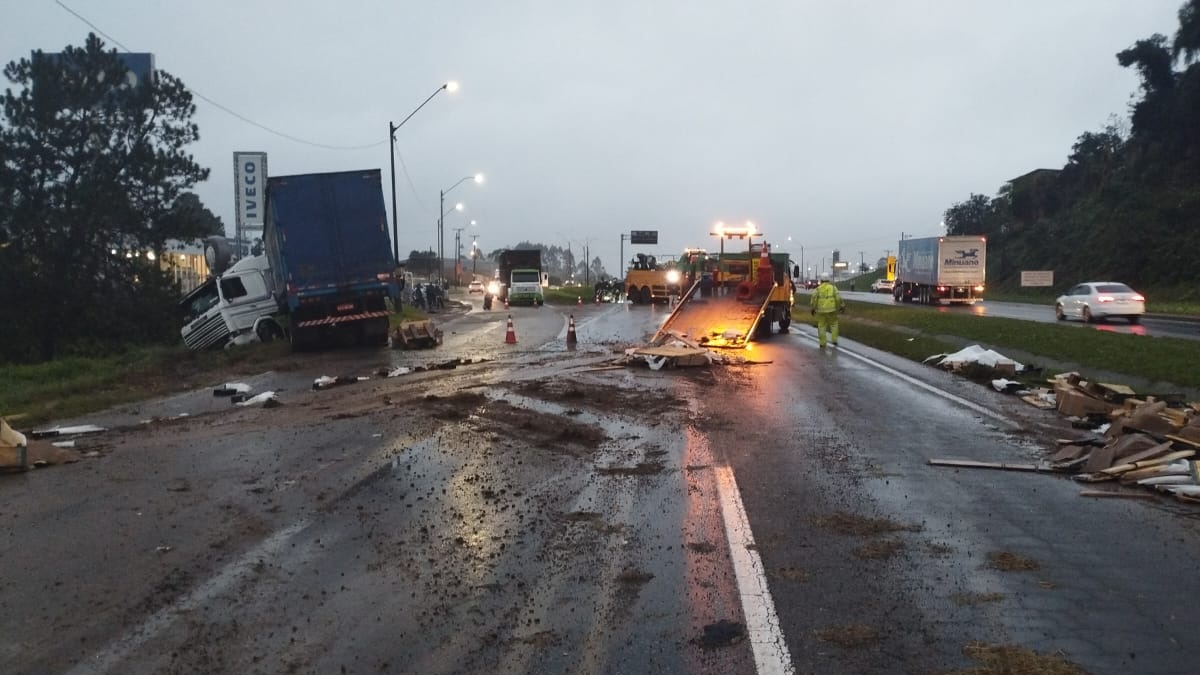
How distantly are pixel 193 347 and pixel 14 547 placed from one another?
73.9 feet

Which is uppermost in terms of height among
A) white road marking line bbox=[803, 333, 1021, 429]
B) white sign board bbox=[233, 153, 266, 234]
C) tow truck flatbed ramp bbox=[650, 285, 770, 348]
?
white sign board bbox=[233, 153, 266, 234]

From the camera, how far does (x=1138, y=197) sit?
59.7m

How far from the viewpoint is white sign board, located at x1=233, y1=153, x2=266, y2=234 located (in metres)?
49.6

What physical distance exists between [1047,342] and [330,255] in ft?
54.2

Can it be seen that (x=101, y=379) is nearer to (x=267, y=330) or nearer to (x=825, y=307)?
(x=267, y=330)

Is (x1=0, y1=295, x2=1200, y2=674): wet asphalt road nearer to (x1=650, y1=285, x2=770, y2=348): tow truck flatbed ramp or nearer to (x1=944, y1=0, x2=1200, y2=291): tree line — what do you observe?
(x1=650, y1=285, x2=770, y2=348): tow truck flatbed ramp

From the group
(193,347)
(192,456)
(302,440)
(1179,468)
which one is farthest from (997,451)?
(193,347)

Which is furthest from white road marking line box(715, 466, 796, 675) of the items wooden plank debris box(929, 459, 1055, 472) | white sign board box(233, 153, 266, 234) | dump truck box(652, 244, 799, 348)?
white sign board box(233, 153, 266, 234)

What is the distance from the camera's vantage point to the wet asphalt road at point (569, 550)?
4773mm

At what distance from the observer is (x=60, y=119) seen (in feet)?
128

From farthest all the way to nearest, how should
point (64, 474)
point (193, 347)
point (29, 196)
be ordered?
point (29, 196) < point (193, 347) < point (64, 474)

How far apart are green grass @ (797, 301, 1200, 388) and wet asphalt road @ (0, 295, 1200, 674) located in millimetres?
5131

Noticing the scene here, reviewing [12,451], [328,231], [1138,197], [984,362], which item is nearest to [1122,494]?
[984,362]

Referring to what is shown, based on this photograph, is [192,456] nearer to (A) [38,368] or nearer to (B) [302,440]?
(B) [302,440]
